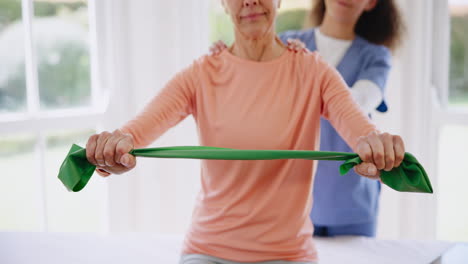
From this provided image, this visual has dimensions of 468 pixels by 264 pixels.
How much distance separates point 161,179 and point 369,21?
1291 millimetres

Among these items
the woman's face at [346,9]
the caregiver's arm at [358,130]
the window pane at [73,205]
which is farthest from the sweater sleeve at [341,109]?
the window pane at [73,205]

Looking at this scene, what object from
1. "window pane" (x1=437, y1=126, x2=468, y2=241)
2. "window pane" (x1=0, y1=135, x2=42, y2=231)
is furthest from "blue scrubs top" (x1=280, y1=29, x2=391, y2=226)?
"window pane" (x1=0, y1=135, x2=42, y2=231)

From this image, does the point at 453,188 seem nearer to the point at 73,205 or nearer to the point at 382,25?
the point at 382,25

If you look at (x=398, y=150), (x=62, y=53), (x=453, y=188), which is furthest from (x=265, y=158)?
(x=453, y=188)

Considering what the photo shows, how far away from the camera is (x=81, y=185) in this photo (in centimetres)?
116

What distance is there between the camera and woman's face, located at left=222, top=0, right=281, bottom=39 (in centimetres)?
123

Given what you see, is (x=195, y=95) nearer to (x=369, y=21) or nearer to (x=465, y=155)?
(x=369, y=21)

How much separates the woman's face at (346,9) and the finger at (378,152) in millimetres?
869

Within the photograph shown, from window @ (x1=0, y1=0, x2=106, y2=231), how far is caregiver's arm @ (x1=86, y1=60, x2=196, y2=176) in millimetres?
1163

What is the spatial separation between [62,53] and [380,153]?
182 centimetres

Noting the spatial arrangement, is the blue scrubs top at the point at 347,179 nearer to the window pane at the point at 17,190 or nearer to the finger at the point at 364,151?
the finger at the point at 364,151

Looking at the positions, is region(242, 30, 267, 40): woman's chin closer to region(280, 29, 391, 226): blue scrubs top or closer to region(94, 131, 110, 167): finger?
region(94, 131, 110, 167): finger

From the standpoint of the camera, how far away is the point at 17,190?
2.55 metres

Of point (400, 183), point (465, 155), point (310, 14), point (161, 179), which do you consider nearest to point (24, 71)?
point (161, 179)
